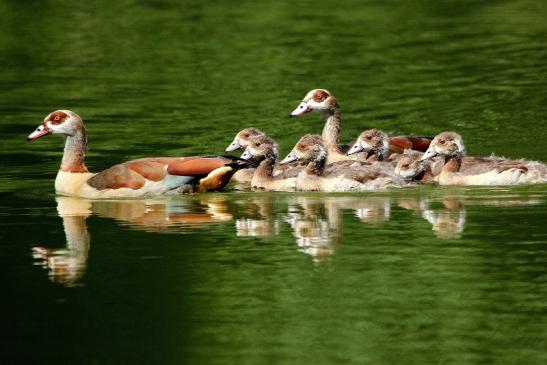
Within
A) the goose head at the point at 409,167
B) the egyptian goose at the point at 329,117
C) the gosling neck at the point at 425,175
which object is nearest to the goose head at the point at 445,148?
the goose head at the point at 409,167

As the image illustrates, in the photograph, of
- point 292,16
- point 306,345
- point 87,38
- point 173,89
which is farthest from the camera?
point 292,16

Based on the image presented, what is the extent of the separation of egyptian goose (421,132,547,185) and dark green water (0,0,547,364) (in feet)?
0.98

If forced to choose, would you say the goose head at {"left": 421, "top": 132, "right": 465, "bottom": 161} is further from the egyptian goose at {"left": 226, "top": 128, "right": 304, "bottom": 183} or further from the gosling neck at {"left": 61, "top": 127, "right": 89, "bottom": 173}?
the gosling neck at {"left": 61, "top": 127, "right": 89, "bottom": 173}

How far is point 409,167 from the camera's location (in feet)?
62.8

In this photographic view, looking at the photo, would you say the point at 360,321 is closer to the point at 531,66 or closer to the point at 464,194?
the point at 464,194

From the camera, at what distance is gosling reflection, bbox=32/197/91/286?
1374cm

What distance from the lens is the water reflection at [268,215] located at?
49.0 feet

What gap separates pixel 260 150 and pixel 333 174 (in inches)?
49.4

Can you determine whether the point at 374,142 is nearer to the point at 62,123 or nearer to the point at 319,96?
the point at 319,96

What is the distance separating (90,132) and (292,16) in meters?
19.1

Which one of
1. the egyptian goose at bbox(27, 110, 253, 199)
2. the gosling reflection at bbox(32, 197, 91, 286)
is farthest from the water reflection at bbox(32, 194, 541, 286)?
the egyptian goose at bbox(27, 110, 253, 199)

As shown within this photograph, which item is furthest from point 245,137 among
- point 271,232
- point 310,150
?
point 271,232

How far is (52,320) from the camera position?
39.5 ft

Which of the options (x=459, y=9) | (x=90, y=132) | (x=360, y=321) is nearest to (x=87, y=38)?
(x=459, y=9)
